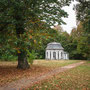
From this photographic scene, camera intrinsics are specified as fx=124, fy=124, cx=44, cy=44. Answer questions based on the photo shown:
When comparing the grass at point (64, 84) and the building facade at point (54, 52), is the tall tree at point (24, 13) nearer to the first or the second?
the grass at point (64, 84)

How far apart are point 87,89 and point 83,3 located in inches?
284

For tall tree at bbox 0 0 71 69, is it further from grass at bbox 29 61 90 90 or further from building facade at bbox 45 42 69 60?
building facade at bbox 45 42 69 60

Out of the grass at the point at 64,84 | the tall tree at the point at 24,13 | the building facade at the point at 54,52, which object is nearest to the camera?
the grass at the point at 64,84

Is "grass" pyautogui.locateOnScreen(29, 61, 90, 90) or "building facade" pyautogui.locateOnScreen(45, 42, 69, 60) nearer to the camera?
"grass" pyautogui.locateOnScreen(29, 61, 90, 90)

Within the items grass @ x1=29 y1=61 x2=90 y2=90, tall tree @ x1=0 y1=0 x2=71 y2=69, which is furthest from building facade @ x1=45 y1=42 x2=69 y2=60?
grass @ x1=29 y1=61 x2=90 y2=90

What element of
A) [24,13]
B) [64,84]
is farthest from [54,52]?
[64,84]

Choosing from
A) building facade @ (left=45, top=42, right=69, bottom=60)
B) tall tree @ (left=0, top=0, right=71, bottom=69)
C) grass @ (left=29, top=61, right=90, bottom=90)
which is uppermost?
tall tree @ (left=0, top=0, right=71, bottom=69)

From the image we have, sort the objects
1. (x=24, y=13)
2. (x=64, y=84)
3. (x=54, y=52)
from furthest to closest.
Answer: (x=54, y=52)
(x=24, y=13)
(x=64, y=84)

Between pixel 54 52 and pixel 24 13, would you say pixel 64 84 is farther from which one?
pixel 54 52

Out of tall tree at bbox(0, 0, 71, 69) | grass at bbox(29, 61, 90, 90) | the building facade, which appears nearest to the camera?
grass at bbox(29, 61, 90, 90)

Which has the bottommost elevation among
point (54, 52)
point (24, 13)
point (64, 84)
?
point (64, 84)

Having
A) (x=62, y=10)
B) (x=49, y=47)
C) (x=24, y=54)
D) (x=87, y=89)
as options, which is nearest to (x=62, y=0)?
(x=62, y=10)

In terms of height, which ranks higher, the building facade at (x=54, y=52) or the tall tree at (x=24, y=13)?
the tall tree at (x=24, y=13)

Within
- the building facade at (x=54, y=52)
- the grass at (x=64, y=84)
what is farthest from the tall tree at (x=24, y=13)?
the building facade at (x=54, y=52)
